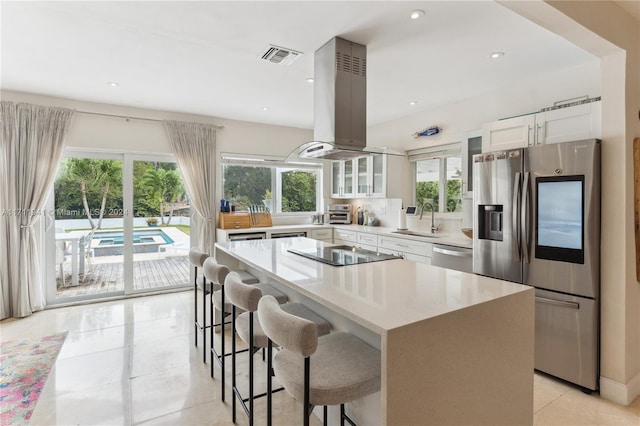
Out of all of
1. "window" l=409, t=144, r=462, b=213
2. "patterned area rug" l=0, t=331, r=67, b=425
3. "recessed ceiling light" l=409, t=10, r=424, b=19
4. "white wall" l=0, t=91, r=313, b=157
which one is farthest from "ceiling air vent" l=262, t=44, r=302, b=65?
"patterned area rug" l=0, t=331, r=67, b=425

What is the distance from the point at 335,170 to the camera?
19.4ft

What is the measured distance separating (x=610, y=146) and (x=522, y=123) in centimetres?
75

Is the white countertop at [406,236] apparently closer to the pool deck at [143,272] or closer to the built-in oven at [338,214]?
the built-in oven at [338,214]

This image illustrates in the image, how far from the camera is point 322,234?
534 cm

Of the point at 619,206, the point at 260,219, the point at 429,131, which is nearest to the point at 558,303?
the point at 619,206

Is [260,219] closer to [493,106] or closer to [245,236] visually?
[245,236]

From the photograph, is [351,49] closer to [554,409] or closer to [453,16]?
[453,16]

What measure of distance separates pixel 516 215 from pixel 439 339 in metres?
1.77

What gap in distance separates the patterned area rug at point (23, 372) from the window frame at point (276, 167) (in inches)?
108

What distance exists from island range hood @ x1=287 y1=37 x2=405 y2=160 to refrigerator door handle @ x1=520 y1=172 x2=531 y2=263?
1056 mm

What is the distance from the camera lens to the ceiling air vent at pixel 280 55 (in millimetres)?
2699

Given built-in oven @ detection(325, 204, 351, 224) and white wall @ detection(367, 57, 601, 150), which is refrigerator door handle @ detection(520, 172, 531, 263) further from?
built-in oven @ detection(325, 204, 351, 224)

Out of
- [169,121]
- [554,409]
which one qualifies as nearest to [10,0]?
[169,121]

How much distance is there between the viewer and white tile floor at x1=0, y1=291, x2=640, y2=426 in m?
2.11
